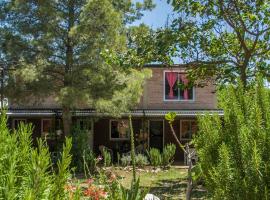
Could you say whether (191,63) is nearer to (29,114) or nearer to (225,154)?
(225,154)

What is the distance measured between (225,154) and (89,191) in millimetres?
776

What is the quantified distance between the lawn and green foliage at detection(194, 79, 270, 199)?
34.5 ft

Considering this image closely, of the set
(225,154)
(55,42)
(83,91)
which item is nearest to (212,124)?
(225,154)

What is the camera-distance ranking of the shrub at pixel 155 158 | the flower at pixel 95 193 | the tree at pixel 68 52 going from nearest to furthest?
the flower at pixel 95 193 → the tree at pixel 68 52 → the shrub at pixel 155 158

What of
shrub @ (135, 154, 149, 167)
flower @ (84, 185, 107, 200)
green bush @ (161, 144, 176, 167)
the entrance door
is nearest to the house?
the entrance door

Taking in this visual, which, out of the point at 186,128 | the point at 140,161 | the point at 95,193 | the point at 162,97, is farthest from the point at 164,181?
the point at 95,193

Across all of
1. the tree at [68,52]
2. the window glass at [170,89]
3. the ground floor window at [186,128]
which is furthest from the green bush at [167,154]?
the ground floor window at [186,128]

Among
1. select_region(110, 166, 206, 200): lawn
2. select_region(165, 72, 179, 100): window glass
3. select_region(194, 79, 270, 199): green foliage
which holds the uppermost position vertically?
select_region(165, 72, 179, 100): window glass

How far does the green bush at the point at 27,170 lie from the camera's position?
1.46 m

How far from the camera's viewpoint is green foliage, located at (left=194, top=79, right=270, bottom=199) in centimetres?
247

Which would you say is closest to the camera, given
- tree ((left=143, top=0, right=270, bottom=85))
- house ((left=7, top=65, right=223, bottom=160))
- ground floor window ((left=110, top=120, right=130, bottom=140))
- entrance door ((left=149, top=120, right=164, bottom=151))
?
tree ((left=143, top=0, right=270, bottom=85))

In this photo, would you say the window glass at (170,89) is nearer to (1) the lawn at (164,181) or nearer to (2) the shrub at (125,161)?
(1) the lawn at (164,181)

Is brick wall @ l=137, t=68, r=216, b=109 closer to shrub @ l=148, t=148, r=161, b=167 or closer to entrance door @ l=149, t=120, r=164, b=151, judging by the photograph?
entrance door @ l=149, t=120, r=164, b=151

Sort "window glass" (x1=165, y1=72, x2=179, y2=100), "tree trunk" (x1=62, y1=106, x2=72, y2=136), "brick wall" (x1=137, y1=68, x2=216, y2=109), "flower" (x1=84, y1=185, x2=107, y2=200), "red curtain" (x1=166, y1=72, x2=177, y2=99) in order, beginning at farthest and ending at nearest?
"brick wall" (x1=137, y1=68, x2=216, y2=109)
"window glass" (x1=165, y1=72, x2=179, y2=100)
"red curtain" (x1=166, y1=72, x2=177, y2=99)
"tree trunk" (x1=62, y1=106, x2=72, y2=136)
"flower" (x1=84, y1=185, x2=107, y2=200)
